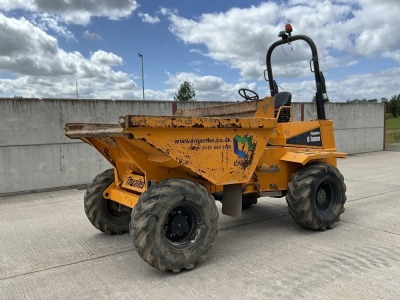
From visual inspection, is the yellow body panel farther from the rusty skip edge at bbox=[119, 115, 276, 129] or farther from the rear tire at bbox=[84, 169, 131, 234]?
the rear tire at bbox=[84, 169, 131, 234]

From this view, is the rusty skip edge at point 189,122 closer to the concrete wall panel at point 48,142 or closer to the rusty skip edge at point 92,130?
the rusty skip edge at point 92,130

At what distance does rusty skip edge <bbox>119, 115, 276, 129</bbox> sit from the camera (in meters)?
3.51

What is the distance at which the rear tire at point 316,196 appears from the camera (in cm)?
491

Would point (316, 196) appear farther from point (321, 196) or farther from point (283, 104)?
point (283, 104)

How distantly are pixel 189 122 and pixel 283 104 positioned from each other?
2.30 meters

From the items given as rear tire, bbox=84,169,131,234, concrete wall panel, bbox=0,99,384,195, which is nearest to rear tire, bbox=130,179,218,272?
rear tire, bbox=84,169,131,234

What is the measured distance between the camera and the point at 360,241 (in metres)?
4.72

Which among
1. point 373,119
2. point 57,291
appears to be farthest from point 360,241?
point 373,119

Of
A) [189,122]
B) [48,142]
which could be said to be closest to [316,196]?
[189,122]

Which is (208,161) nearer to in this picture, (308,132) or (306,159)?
(306,159)

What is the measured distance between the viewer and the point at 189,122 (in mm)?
3893

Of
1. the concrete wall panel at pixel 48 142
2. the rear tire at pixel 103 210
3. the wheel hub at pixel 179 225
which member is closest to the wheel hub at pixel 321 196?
the wheel hub at pixel 179 225

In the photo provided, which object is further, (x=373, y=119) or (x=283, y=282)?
(x=373, y=119)

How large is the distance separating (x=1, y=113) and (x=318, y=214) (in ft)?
23.0
